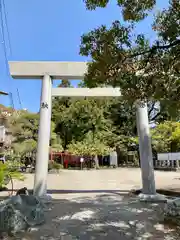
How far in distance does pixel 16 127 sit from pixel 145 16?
14.4 m

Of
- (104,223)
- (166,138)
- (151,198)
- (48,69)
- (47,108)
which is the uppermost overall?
(48,69)

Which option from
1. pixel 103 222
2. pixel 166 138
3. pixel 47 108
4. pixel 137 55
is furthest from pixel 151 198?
pixel 166 138

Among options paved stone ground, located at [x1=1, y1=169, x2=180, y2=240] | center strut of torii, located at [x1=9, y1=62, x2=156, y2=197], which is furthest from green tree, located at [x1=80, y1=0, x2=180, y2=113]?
center strut of torii, located at [x1=9, y1=62, x2=156, y2=197]

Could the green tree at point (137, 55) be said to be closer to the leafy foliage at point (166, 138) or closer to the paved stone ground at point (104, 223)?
the paved stone ground at point (104, 223)

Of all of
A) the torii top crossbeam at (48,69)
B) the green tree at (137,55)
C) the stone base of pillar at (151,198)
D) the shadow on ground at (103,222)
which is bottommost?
the shadow on ground at (103,222)

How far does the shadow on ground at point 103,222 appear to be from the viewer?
3.41 meters

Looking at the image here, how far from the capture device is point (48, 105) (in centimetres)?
627

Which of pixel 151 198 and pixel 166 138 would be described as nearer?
pixel 151 198

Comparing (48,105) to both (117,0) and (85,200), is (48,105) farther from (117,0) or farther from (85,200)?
(117,0)

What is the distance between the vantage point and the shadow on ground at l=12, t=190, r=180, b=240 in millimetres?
3414

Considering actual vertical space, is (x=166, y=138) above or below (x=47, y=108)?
above

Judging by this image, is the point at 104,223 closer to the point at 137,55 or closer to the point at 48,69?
the point at 137,55

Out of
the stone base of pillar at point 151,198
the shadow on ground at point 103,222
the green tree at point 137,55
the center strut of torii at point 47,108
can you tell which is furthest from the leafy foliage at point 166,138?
the green tree at point 137,55

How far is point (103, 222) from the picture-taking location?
4051mm
